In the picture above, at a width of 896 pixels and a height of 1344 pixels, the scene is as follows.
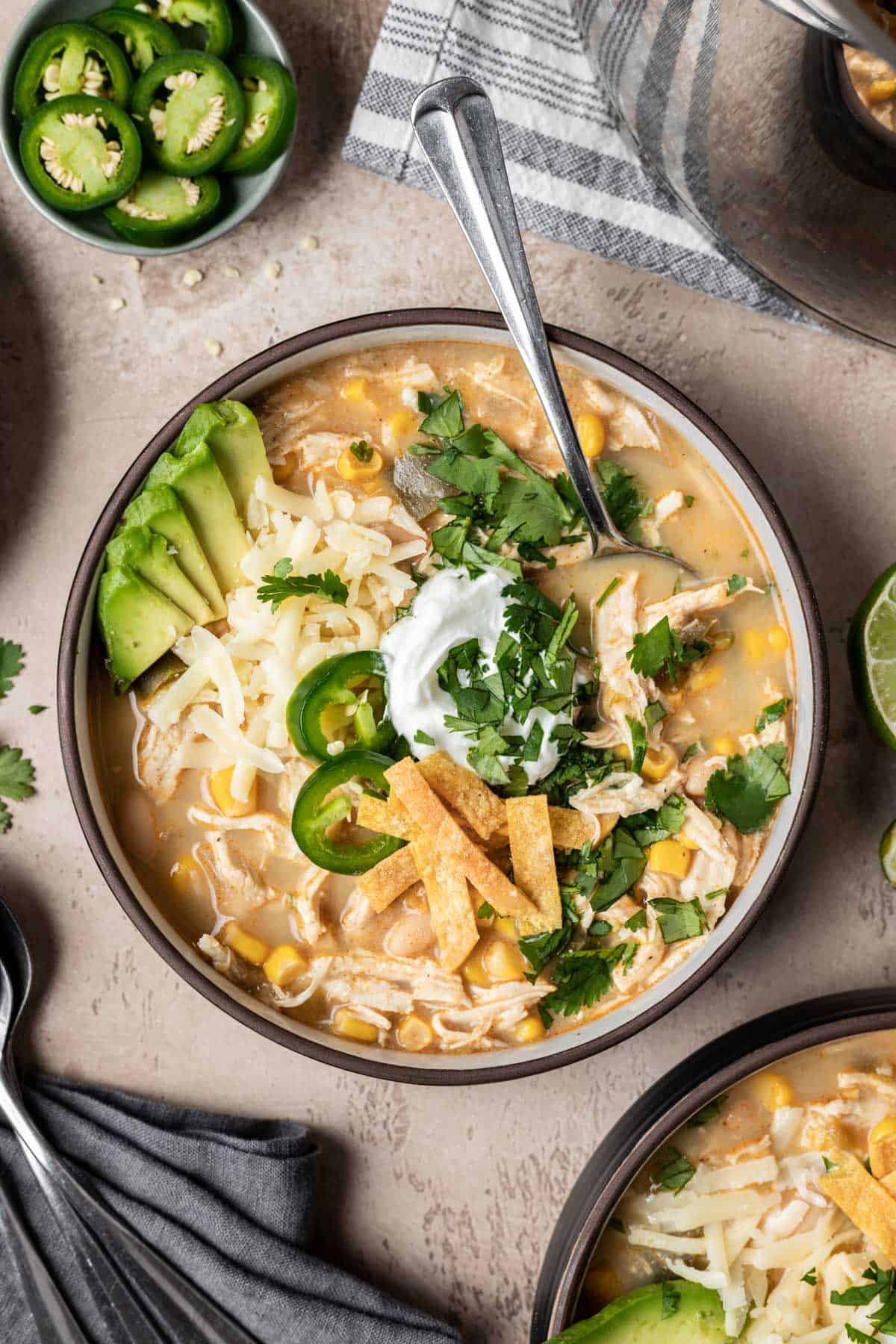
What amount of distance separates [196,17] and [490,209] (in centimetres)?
98

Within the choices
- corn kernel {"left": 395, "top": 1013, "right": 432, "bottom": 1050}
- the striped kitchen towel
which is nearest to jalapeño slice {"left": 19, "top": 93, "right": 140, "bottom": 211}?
the striped kitchen towel

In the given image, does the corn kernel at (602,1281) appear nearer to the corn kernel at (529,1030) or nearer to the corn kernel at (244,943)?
the corn kernel at (529,1030)

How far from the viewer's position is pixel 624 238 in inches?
129

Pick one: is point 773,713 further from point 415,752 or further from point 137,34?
point 137,34

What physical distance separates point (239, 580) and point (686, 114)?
154cm

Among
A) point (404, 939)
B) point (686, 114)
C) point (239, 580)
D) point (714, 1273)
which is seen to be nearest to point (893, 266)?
point (686, 114)

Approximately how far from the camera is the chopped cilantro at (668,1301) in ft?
9.82

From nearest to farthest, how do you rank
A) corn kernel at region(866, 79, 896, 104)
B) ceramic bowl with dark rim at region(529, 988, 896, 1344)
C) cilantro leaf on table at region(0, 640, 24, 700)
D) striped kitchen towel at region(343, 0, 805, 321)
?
corn kernel at region(866, 79, 896, 104)
ceramic bowl with dark rim at region(529, 988, 896, 1344)
striped kitchen towel at region(343, 0, 805, 321)
cilantro leaf on table at region(0, 640, 24, 700)

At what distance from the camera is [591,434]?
119 inches

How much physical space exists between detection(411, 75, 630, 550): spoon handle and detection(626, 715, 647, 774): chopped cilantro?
0.64 m

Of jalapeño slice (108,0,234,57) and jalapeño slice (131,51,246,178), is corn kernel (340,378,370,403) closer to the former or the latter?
jalapeño slice (131,51,246,178)

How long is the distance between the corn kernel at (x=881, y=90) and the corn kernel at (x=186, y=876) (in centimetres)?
230

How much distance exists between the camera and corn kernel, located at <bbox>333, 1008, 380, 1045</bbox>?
3.09 metres

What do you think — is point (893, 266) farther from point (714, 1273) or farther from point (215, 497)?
point (714, 1273)
